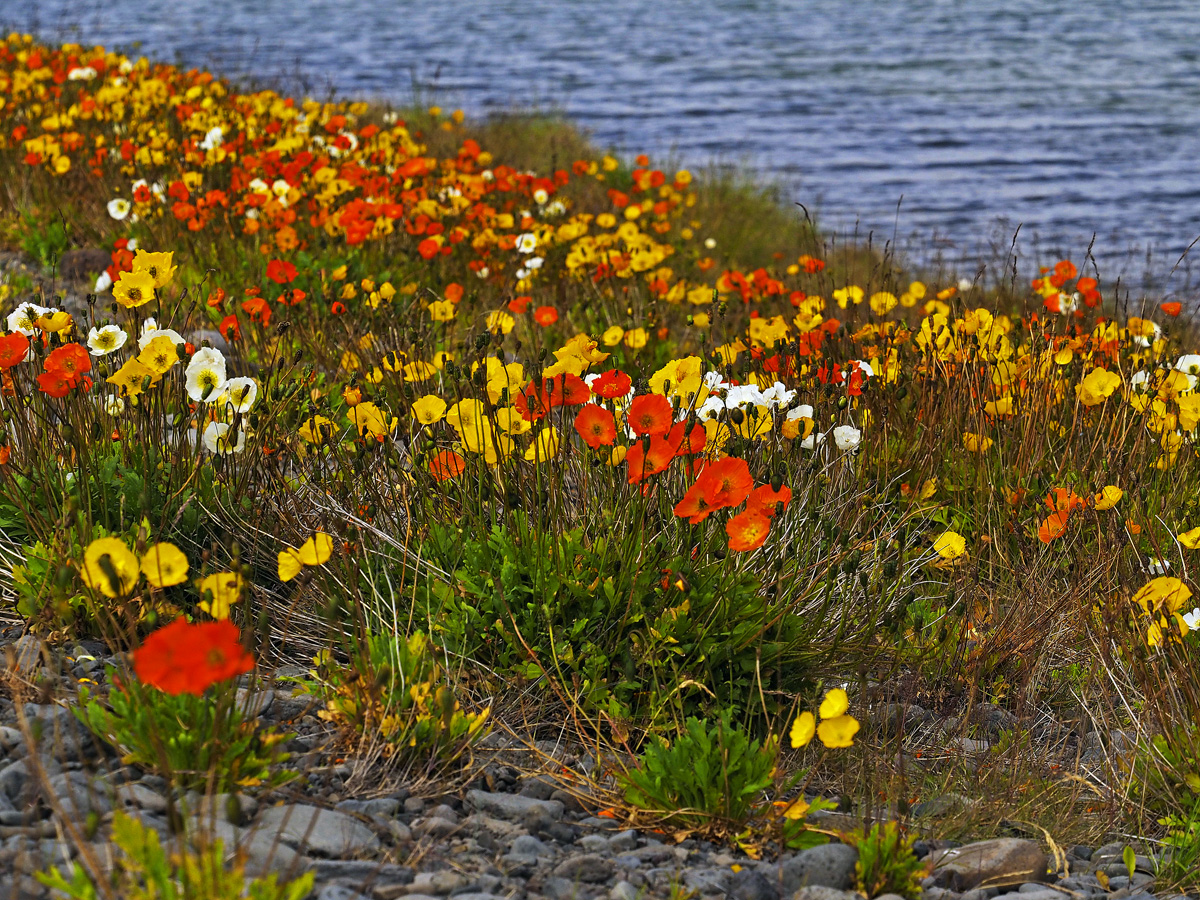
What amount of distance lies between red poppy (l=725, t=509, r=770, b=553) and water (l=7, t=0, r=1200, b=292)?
16.6 ft

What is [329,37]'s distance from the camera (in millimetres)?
24156

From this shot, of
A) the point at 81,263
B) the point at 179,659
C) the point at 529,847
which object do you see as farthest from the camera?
the point at 81,263

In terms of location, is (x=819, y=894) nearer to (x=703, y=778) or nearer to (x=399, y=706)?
(x=703, y=778)

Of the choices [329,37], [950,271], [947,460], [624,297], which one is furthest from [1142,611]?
[329,37]

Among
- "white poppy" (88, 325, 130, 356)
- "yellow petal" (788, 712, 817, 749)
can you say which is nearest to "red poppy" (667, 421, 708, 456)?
"yellow petal" (788, 712, 817, 749)

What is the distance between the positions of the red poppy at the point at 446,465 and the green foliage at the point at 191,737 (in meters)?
0.90

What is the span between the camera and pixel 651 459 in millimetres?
2482

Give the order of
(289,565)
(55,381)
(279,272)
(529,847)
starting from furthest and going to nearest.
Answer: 1. (279,272)
2. (55,381)
3. (289,565)
4. (529,847)

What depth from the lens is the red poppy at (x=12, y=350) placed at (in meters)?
2.61

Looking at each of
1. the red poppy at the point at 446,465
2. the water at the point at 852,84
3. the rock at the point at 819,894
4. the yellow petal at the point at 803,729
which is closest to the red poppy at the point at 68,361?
the red poppy at the point at 446,465

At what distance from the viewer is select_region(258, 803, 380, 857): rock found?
198 centimetres

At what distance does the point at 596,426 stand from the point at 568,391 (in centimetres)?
11

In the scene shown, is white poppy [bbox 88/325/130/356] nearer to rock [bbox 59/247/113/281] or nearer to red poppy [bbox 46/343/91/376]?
red poppy [bbox 46/343/91/376]

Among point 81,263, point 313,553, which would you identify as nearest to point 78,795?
point 313,553
